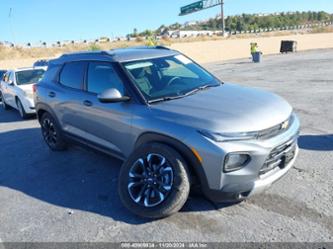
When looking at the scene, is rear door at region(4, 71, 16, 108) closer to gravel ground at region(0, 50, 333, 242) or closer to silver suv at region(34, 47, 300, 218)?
gravel ground at region(0, 50, 333, 242)

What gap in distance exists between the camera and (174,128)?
143 inches

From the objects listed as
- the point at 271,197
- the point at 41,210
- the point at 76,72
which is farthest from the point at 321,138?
the point at 41,210

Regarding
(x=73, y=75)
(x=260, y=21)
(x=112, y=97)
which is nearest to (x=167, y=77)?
(x=112, y=97)

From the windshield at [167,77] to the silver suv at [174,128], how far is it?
13mm

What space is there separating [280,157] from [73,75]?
3.44 m

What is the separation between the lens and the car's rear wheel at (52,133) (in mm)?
6079

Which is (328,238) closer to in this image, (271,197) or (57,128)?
(271,197)

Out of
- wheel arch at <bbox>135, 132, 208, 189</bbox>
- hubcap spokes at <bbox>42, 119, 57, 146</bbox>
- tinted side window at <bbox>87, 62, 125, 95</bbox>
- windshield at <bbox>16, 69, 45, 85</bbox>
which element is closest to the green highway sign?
windshield at <bbox>16, 69, 45, 85</bbox>

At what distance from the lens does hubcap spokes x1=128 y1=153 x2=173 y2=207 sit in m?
3.74

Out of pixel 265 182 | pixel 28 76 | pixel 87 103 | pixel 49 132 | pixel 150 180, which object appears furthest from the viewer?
pixel 28 76

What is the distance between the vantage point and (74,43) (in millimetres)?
60938

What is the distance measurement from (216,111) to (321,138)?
A: 10.3 feet

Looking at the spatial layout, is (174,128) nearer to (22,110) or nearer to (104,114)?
(104,114)

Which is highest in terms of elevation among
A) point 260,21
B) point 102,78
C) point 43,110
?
point 102,78
